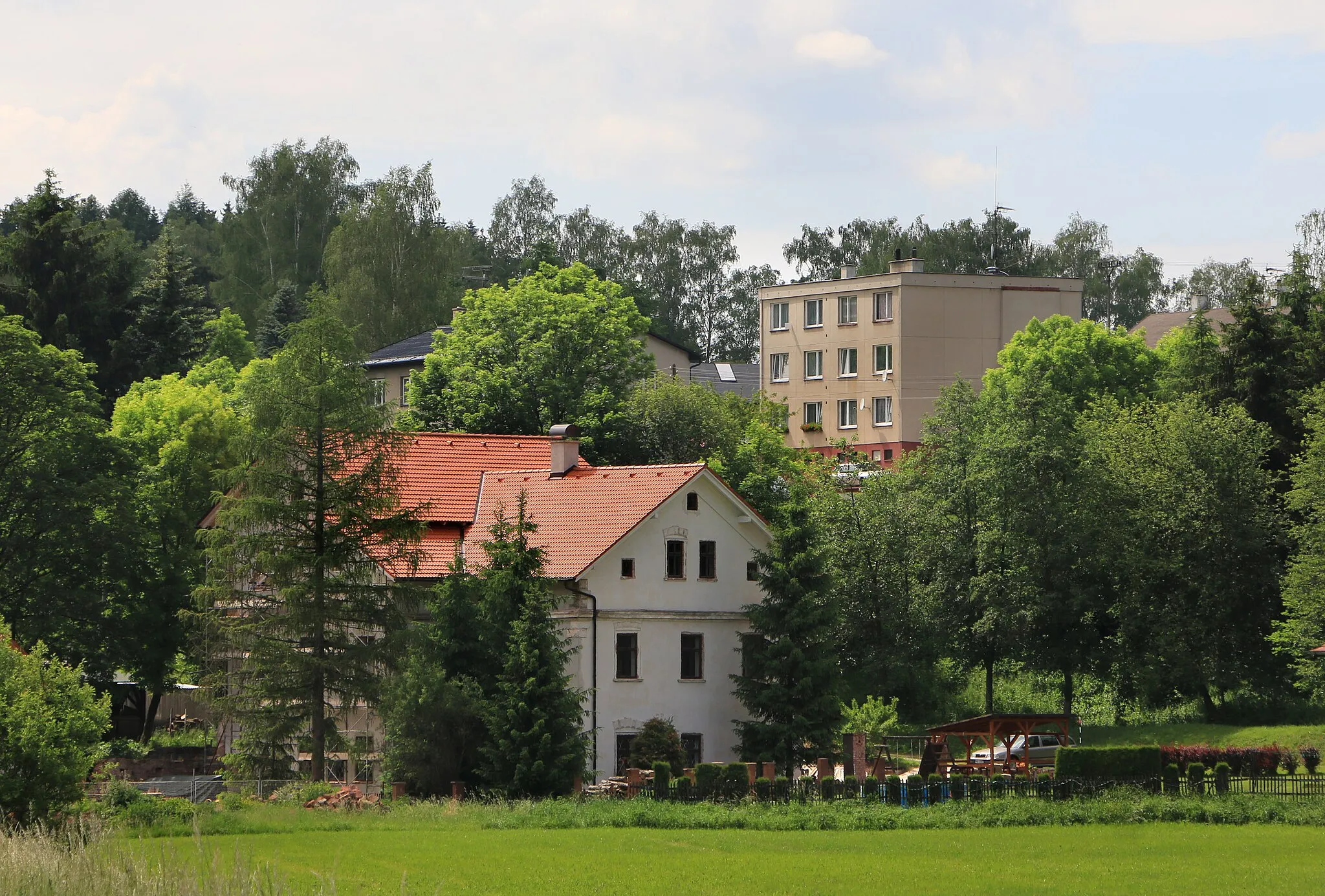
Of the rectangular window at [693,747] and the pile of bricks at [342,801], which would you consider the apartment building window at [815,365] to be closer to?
the rectangular window at [693,747]

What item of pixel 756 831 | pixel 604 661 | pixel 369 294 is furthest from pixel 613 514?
pixel 369 294

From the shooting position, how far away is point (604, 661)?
2007 inches

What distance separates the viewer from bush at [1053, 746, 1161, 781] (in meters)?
41.1

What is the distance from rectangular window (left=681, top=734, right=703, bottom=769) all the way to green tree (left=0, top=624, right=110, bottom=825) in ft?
70.0

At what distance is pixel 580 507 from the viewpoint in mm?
53438

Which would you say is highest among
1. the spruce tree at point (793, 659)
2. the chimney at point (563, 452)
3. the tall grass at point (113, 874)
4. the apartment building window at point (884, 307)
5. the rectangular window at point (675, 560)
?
the apartment building window at point (884, 307)

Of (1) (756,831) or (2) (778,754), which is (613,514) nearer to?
(2) (778,754)

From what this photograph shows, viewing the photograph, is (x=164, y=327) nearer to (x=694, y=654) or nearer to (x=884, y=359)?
(x=884, y=359)

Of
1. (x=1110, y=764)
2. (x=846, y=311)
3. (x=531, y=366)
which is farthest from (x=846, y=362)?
(x=1110, y=764)

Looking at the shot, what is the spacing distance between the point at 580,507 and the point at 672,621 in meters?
4.41

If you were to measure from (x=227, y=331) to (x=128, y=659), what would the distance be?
155ft

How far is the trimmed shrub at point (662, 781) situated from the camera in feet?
137

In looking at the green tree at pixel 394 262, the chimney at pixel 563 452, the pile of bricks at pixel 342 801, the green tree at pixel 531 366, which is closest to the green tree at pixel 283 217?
the green tree at pixel 394 262

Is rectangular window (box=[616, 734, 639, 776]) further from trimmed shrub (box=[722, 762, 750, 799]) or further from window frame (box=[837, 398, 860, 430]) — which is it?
window frame (box=[837, 398, 860, 430])
